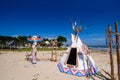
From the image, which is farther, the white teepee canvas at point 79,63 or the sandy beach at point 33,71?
the white teepee canvas at point 79,63

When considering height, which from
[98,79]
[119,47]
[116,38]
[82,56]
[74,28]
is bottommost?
[98,79]

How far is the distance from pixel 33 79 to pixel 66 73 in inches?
88.9

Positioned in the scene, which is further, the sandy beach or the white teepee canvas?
the white teepee canvas

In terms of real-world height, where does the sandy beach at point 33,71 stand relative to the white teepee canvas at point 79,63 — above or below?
below

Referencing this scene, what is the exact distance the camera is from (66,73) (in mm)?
8227

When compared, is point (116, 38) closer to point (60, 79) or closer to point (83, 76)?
point (83, 76)

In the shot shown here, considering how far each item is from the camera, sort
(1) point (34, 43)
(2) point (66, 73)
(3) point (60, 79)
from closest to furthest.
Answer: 1. (3) point (60, 79)
2. (2) point (66, 73)
3. (1) point (34, 43)

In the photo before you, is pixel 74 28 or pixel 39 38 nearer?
pixel 74 28

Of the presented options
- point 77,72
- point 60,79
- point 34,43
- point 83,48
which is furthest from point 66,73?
point 34,43

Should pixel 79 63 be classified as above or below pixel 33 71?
above

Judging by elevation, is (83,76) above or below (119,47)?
below

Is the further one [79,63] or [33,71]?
[33,71]

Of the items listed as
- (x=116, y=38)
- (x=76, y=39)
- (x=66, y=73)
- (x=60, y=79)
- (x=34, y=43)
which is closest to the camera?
(x=116, y=38)

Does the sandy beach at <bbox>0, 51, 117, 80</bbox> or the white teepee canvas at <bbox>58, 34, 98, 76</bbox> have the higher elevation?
the white teepee canvas at <bbox>58, 34, 98, 76</bbox>
